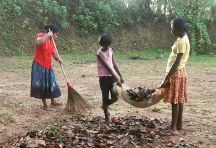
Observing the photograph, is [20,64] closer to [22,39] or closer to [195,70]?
[22,39]

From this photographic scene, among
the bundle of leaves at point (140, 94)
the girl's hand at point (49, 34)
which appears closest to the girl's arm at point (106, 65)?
the bundle of leaves at point (140, 94)

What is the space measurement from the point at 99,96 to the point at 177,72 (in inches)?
150

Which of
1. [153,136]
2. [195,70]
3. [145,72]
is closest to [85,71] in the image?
[145,72]

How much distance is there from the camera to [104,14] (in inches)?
814

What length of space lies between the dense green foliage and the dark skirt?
31.5ft

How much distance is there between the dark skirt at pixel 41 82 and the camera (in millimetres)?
8695

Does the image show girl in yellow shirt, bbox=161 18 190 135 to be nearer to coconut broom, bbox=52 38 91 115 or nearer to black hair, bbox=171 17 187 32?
black hair, bbox=171 17 187 32

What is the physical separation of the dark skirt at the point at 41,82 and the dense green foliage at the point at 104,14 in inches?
378

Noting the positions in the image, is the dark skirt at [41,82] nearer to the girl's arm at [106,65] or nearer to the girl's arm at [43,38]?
the girl's arm at [43,38]

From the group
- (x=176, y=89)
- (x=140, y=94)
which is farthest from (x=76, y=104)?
(x=176, y=89)

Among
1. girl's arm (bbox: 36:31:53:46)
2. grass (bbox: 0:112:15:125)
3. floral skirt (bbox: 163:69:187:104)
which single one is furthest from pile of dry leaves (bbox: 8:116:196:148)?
girl's arm (bbox: 36:31:53:46)

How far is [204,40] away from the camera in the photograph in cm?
2039

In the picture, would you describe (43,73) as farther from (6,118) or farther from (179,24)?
(179,24)

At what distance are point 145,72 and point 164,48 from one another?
6.66m
